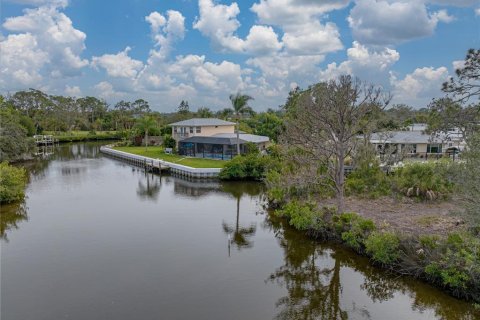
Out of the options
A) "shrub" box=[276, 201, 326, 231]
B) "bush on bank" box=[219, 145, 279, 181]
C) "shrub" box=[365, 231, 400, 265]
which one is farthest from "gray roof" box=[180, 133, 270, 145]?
"shrub" box=[365, 231, 400, 265]

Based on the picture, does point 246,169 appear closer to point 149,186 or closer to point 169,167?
point 149,186

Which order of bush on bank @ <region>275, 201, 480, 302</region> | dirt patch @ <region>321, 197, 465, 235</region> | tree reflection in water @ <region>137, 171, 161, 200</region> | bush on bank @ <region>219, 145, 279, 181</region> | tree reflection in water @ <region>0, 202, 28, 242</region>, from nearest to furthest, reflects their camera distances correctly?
bush on bank @ <region>275, 201, 480, 302</region> → dirt patch @ <region>321, 197, 465, 235</region> → tree reflection in water @ <region>0, 202, 28, 242</region> → tree reflection in water @ <region>137, 171, 161, 200</region> → bush on bank @ <region>219, 145, 279, 181</region>

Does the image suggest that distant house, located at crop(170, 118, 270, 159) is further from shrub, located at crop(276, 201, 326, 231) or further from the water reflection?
shrub, located at crop(276, 201, 326, 231)

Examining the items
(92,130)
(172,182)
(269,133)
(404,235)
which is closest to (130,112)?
(92,130)

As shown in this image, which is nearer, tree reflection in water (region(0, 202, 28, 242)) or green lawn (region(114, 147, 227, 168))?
tree reflection in water (region(0, 202, 28, 242))

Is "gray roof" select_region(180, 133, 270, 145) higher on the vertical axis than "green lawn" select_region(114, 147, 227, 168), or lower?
higher

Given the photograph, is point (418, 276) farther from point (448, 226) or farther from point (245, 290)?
point (245, 290)

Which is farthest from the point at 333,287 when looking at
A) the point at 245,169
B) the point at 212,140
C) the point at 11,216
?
the point at 212,140

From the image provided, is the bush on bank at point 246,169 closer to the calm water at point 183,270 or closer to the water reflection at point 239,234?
the calm water at point 183,270
